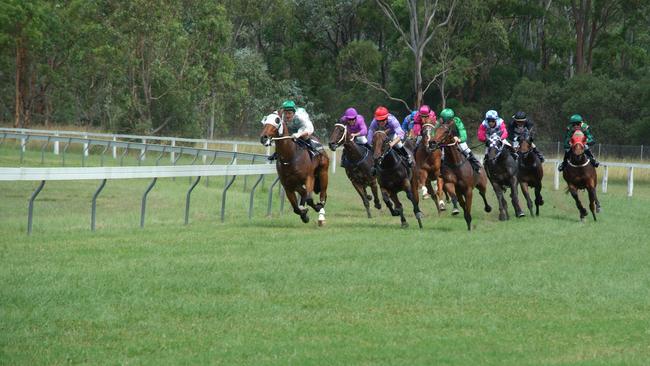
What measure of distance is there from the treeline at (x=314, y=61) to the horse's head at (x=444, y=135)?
29.9 m

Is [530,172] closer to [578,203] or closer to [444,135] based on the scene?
[578,203]

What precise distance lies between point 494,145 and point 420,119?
1.50 m

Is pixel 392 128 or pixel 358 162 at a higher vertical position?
pixel 392 128

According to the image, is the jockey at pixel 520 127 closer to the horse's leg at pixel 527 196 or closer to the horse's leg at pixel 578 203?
the horse's leg at pixel 527 196

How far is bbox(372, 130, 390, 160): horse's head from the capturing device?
60.5 feet

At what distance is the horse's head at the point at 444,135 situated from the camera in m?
18.4

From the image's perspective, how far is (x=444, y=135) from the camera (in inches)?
728

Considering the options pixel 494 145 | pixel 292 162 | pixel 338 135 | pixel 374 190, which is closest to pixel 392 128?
pixel 338 135

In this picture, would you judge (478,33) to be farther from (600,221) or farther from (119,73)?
(600,221)

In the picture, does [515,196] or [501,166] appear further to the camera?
[501,166]

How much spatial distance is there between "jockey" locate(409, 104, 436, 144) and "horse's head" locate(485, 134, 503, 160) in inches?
43.7

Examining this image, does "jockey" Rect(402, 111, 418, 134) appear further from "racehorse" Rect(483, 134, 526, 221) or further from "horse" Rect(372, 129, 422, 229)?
"horse" Rect(372, 129, 422, 229)

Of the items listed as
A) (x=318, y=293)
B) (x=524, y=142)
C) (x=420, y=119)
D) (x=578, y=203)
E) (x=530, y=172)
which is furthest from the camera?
(x=420, y=119)

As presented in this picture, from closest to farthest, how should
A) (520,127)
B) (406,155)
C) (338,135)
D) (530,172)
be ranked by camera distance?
1. (338,135)
2. (406,155)
3. (520,127)
4. (530,172)
